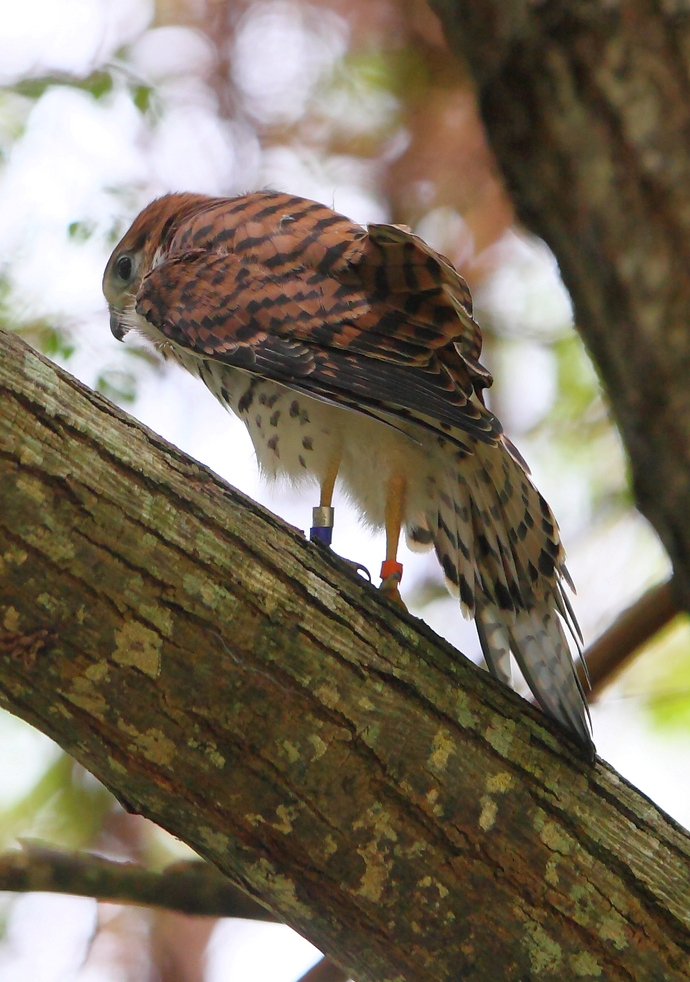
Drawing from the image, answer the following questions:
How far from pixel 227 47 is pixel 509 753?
13.8 ft

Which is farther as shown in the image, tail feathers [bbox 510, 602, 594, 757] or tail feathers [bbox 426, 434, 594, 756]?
tail feathers [bbox 426, 434, 594, 756]

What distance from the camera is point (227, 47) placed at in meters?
5.21

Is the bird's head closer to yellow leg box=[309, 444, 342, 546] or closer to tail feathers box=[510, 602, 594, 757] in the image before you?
yellow leg box=[309, 444, 342, 546]

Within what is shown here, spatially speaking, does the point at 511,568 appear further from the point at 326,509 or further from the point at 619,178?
the point at 619,178

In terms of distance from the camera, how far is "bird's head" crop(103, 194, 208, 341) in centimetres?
366

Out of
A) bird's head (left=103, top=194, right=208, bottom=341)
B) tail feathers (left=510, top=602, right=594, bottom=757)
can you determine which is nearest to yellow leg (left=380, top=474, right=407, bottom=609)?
tail feathers (left=510, top=602, right=594, bottom=757)

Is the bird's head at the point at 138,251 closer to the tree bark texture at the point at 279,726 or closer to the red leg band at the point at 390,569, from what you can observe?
the red leg band at the point at 390,569

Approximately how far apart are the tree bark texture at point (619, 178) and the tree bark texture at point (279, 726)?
56 centimetres

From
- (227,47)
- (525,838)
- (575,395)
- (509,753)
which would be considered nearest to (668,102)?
(509,753)

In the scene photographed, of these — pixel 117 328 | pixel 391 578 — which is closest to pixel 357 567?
pixel 391 578

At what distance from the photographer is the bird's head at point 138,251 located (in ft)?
12.0

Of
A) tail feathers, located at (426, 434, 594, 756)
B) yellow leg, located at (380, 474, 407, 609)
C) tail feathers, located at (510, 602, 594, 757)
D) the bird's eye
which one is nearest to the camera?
tail feathers, located at (510, 602, 594, 757)

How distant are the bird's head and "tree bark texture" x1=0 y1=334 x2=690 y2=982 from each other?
1.73 meters

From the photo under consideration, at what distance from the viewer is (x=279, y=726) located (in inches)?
74.4
